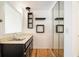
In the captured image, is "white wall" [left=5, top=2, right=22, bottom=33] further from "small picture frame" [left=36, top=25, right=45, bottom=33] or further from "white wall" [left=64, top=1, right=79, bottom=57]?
"white wall" [left=64, top=1, right=79, bottom=57]

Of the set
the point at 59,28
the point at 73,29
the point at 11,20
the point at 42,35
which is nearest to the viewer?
the point at 73,29

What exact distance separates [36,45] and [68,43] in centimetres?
169

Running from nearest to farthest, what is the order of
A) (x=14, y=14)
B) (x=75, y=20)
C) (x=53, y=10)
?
1. (x=75, y=20)
2. (x=14, y=14)
3. (x=53, y=10)

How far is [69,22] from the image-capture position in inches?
88.4

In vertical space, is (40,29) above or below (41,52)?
above

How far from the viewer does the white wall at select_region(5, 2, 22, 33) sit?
264 cm

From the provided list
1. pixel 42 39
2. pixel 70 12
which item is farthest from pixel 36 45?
pixel 70 12

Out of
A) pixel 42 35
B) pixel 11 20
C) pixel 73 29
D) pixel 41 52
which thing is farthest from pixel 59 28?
pixel 11 20

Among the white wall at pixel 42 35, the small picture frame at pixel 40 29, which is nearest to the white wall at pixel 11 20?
the white wall at pixel 42 35

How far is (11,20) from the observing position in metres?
2.96

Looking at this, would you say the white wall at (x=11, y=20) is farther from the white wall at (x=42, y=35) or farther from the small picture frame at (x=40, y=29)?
the small picture frame at (x=40, y=29)

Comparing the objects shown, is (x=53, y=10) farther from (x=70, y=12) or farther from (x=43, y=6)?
(x=70, y=12)

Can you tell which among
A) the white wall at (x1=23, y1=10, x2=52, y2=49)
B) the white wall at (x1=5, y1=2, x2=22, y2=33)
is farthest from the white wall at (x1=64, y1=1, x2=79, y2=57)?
the white wall at (x1=23, y1=10, x2=52, y2=49)

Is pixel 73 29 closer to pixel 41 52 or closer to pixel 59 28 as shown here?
pixel 59 28
